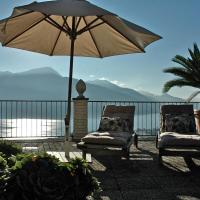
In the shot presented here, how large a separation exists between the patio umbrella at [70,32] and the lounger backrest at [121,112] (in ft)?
3.95

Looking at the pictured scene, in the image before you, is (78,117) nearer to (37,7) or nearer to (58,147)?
(58,147)

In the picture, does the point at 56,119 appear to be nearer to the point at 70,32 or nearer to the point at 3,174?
the point at 70,32

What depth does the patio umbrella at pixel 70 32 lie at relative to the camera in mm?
4746

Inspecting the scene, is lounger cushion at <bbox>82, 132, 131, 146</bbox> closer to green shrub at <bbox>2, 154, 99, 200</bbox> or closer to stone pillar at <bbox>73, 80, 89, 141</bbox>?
stone pillar at <bbox>73, 80, 89, 141</bbox>

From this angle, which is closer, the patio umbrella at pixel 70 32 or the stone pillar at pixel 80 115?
the patio umbrella at pixel 70 32

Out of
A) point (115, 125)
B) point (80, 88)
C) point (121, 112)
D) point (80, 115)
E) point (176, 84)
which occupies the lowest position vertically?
point (115, 125)

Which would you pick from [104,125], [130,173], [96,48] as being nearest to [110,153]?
[130,173]

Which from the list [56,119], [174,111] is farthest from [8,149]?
[56,119]

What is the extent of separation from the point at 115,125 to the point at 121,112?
43cm

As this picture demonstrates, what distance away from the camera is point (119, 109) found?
7500 millimetres

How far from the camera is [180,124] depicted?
7.00m

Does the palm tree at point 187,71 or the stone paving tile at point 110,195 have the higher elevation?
the palm tree at point 187,71

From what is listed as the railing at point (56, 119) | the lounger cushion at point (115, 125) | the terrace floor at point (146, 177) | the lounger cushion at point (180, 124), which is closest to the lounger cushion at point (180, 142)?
the terrace floor at point (146, 177)

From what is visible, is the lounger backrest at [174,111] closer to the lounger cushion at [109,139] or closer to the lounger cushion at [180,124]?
the lounger cushion at [180,124]
